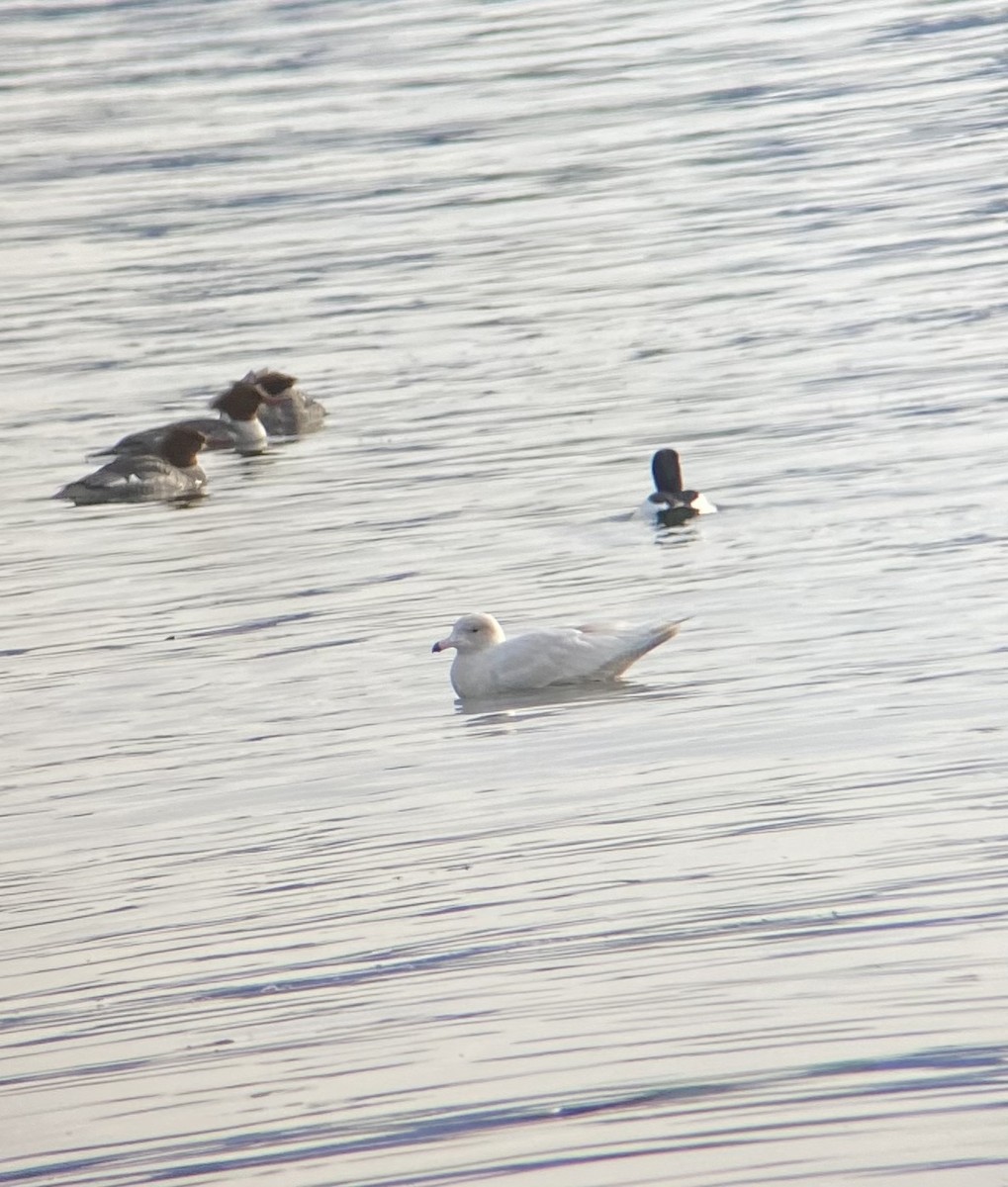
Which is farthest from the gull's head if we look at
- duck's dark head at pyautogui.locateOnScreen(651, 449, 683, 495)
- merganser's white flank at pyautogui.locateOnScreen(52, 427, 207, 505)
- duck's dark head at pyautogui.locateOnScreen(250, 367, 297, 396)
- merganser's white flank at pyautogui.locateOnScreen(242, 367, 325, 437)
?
duck's dark head at pyautogui.locateOnScreen(250, 367, 297, 396)

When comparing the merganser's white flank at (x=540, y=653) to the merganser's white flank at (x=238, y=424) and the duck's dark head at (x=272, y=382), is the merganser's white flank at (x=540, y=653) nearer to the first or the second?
the merganser's white flank at (x=238, y=424)

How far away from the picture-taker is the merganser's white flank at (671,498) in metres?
14.6

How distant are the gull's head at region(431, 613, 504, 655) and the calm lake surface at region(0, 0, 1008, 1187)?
1.10 ft

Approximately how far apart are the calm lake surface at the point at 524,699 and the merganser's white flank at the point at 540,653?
14cm

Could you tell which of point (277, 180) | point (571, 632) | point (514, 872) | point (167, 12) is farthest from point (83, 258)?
point (167, 12)

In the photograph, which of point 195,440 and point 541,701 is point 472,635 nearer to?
point 541,701

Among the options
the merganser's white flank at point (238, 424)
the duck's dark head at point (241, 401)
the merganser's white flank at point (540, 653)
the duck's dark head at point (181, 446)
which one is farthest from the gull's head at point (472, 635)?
the duck's dark head at point (241, 401)

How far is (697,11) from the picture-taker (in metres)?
48.5

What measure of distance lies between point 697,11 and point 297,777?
40362 mm

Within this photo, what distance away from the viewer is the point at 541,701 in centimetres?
1148

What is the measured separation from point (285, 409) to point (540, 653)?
8.30 meters

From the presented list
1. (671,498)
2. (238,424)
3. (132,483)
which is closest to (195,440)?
(132,483)

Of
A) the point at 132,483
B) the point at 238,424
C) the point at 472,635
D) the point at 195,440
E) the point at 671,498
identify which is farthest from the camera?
the point at 238,424

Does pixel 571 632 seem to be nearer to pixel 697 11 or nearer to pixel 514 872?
pixel 514 872
